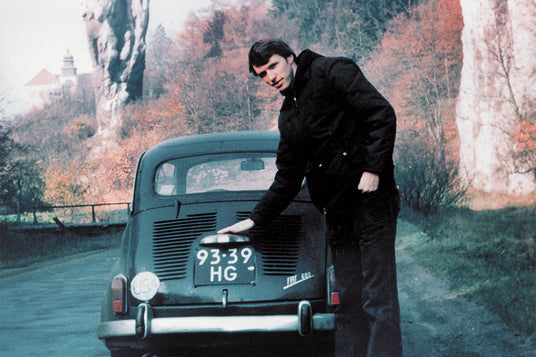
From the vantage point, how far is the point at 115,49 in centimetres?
7900

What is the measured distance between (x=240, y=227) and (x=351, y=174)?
1.09 meters

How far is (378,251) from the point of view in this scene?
3.65m

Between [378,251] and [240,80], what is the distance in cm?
5978

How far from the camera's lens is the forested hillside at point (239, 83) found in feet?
157

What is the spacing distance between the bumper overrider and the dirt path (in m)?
1.75

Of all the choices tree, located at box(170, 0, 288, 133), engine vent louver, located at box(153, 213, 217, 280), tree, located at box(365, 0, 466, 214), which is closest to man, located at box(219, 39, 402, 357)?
engine vent louver, located at box(153, 213, 217, 280)

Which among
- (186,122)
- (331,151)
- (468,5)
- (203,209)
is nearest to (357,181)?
(331,151)

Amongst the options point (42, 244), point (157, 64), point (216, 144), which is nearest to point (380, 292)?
point (216, 144)

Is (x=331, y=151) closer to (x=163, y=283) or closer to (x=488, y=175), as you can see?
(x=163, y=283)

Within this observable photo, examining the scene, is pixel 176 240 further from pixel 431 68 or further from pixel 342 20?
pixel 342 20

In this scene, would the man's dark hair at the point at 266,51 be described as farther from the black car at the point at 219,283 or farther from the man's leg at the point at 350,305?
the black car at the point at 219,283

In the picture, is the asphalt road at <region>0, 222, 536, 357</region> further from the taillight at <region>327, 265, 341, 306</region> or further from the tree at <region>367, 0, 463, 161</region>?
the tree at <region>367, 0, 463, 161</region>

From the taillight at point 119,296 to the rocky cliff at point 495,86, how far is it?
74.1ft

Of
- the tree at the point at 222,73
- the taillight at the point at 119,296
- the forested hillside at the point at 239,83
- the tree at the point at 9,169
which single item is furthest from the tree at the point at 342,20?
the taillight at the point at 119,296
